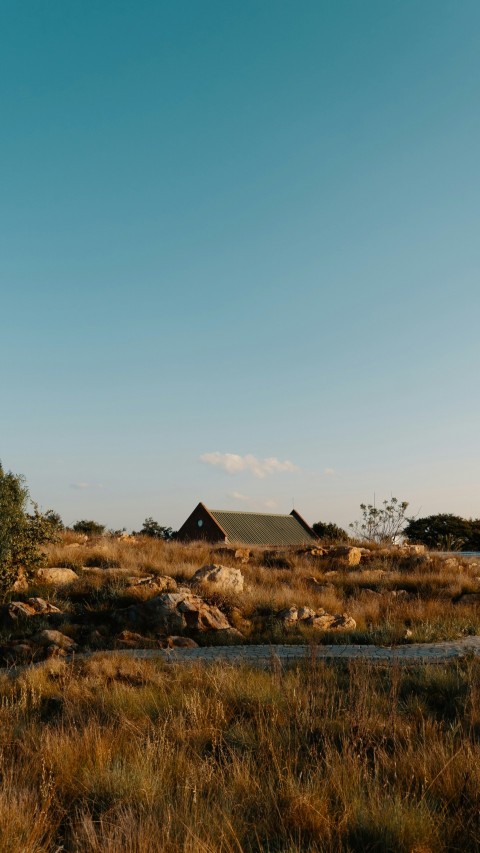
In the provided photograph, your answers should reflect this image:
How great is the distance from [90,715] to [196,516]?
1227 inches

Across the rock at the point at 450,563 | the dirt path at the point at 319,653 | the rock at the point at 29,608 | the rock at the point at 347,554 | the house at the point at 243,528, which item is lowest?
the dirt path at the point at 319,653

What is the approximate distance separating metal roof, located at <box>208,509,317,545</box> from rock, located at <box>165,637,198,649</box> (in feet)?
78.0

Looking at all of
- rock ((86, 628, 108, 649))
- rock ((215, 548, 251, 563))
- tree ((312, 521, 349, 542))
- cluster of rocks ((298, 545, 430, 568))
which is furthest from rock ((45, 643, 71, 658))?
tree ((312, 521, 349, 542))

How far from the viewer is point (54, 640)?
11.2 meters

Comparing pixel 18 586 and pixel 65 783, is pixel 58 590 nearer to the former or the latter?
pixel 18 586

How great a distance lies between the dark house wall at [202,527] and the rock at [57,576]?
64.3 feet

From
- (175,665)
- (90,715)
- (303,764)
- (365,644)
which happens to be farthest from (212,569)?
(303,764)

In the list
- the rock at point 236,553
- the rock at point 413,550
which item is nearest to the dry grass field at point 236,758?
the rock at point 236,553

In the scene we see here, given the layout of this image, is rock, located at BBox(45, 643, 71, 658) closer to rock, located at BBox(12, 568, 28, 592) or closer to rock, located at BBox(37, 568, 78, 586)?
rock, located at BBox(12, 568, 28, 592)

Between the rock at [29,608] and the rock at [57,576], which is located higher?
the rock at [57,576]

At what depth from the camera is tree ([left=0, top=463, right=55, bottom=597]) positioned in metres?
14.6

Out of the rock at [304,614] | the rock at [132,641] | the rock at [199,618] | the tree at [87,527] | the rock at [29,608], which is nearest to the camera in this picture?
the rock at [132,641]

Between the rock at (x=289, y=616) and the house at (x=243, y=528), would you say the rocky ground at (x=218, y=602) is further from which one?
the house at (x=243, y=528)

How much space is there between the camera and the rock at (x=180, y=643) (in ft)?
36.1
